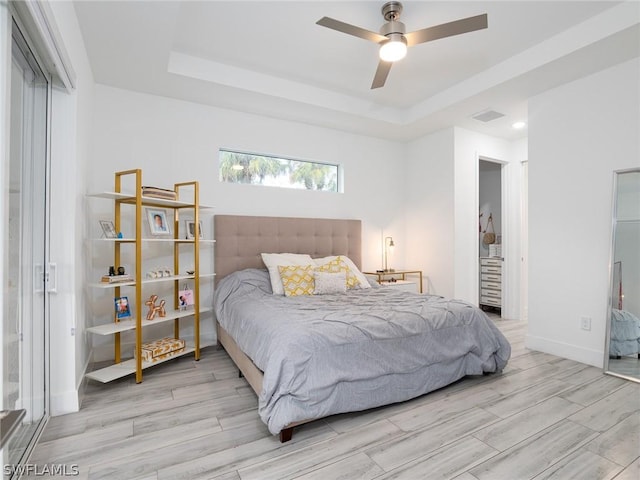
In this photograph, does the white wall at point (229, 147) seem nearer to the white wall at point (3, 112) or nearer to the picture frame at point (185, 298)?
the picture frame at point (185, 298)

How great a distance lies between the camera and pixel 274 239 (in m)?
3.99

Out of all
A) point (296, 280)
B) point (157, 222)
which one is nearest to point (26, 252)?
point (157, 222)

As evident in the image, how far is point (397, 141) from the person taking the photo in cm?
511

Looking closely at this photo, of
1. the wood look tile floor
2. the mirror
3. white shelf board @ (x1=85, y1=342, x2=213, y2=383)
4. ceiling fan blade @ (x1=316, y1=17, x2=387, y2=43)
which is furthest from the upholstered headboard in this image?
the mirror

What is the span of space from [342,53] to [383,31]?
0.71 meters

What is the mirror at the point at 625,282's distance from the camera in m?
2.81

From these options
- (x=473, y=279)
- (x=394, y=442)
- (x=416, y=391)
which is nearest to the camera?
(x=394, y=442)

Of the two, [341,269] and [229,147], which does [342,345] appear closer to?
[341,269]

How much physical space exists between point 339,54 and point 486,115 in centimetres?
202

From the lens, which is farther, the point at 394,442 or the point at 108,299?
the point at 108,299

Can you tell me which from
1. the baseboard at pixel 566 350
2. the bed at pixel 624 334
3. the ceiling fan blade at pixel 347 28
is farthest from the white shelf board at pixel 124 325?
the bed at pixel 624 334

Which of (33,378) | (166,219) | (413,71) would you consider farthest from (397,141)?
(33,378)

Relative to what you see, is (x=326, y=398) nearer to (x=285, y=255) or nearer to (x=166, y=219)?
(x=285, y=255)

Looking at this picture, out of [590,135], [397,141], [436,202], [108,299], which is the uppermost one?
[397,141]
